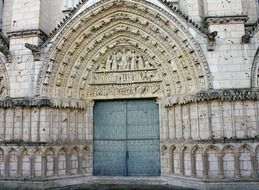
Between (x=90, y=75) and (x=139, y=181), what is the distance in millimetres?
3380

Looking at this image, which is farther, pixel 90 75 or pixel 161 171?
pixel 90 75

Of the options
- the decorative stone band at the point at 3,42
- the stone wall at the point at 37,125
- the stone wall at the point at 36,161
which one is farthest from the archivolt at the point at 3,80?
the stone wall at the point at 36,161

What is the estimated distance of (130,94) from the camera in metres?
8.30

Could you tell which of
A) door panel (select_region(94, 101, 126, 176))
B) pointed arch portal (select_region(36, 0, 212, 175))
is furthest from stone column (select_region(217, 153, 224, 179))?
door panel (select_region(94, 101, 126, 176))

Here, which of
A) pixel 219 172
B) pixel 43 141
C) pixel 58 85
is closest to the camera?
pixel 219 172

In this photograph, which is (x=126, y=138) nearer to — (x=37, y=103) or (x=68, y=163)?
(x=68, y=163)

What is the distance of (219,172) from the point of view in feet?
21.7

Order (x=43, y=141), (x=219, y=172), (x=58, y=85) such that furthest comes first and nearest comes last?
1. (x=58, y=85)
2. (x=43, y=141)
3. (x=219, y=172)

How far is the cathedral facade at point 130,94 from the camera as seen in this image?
268 inches

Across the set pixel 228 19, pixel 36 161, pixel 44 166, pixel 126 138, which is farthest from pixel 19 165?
pixel 228 19

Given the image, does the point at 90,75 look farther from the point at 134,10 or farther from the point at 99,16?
the point at 134,10

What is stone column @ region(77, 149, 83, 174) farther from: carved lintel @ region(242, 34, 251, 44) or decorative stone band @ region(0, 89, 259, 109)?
carved lintel @ region(242, 34, 251, 44)

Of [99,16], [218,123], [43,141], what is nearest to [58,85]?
[43,141]

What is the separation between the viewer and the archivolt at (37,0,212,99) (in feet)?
24.3
